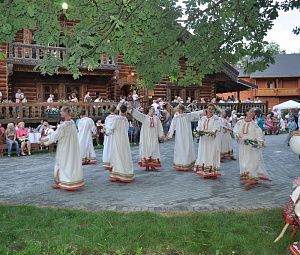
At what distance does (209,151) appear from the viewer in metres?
11.3

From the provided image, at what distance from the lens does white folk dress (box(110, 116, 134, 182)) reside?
11.0m

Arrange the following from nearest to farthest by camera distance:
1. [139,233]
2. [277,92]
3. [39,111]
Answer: [139,233]
[39,111]
[277,92]

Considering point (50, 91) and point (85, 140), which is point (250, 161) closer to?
point (85, 140)

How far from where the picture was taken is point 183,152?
1307cm

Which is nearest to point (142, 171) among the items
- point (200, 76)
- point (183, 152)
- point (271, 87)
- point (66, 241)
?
point (183, 152)

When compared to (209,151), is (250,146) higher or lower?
higher

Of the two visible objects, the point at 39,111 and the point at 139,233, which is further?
the point at 39,111

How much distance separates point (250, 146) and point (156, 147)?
11.0 ft

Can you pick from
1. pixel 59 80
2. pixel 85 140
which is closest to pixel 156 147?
pixel 85 140

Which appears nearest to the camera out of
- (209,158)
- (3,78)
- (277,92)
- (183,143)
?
(209,158)

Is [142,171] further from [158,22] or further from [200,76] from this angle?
[158,22]

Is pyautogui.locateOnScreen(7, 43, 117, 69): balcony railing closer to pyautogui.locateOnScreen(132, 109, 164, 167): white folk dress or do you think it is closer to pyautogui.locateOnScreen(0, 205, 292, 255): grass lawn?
pyautogui.locateOnScreen(132, 109, 164, 167): white folk dress

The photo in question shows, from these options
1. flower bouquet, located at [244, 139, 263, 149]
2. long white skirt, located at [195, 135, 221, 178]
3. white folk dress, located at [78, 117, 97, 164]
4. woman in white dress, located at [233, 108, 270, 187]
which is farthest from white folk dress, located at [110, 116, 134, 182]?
white folk dress, located at [78, 117, 97, 164]

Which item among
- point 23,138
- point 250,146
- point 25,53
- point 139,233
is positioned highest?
point 25,53
